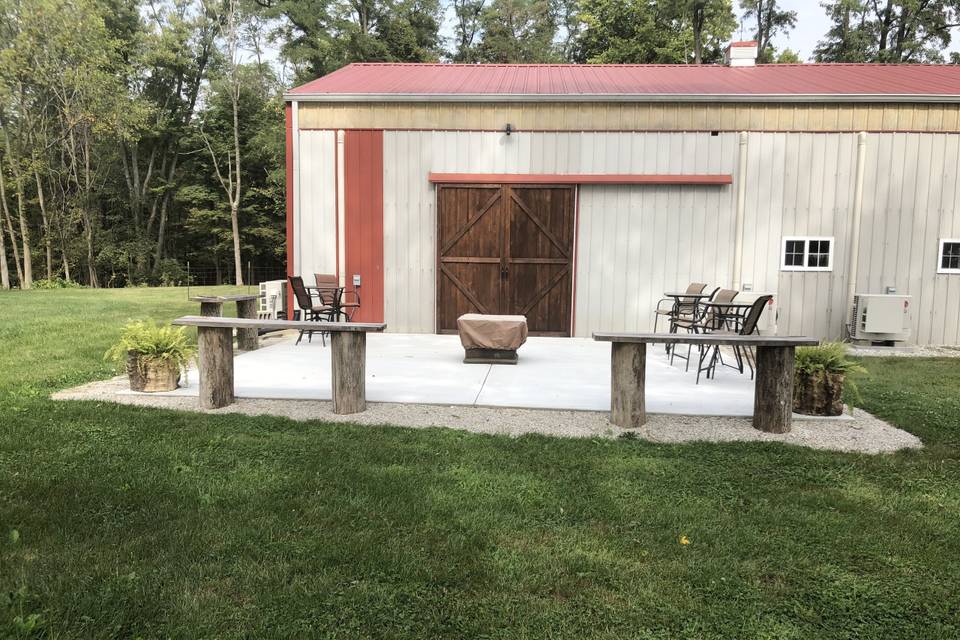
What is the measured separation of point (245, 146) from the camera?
82.2 feet

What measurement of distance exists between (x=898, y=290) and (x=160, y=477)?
967 centimetres

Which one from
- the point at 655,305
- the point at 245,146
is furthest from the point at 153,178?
the point at 655,305

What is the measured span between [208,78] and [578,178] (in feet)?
74.5

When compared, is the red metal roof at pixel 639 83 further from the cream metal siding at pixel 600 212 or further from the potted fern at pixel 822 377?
the potted fern at pixel 822 377

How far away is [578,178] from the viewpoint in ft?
29.5

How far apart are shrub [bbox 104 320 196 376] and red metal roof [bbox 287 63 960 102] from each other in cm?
507

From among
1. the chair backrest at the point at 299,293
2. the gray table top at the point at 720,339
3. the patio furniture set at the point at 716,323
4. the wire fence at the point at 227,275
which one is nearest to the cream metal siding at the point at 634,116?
the patio furniture set at the point at 716,323

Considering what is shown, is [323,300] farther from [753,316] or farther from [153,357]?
[753,316]

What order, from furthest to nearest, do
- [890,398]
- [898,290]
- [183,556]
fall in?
[898,290] < [890,398] < [183,556]

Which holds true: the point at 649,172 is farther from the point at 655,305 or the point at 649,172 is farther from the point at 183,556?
the point at 183,556

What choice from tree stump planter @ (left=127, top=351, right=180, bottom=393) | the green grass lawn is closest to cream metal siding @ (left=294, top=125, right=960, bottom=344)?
tree stump planter @ (left=127, top=351, right=180, bottom=393)

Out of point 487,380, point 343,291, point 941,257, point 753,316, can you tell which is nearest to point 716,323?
point 753,316

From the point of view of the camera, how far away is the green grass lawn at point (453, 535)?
6.62 feet

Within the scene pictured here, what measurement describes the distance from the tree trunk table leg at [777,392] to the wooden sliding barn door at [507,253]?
5.07 meters
